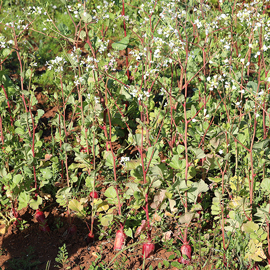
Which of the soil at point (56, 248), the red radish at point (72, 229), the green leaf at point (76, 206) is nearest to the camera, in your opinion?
the soil at point (56, 248)

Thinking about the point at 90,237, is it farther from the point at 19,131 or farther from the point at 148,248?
the point at 19,131

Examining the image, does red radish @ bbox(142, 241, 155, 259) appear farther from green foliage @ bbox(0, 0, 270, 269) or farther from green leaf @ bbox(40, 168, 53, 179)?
green leaf @ bbox(40, 168, 53, 179)

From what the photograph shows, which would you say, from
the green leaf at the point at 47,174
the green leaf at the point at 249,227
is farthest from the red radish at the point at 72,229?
the green leaf at the point at 249,227

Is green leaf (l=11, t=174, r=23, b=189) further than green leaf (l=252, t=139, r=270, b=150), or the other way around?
green leaf (l=11, t=174, r=23, b=189)

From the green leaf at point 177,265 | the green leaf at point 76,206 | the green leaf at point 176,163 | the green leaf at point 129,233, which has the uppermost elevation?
the green leaf at point 176,163

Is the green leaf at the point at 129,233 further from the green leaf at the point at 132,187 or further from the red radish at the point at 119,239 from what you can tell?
the green leaf at the point at 132,187

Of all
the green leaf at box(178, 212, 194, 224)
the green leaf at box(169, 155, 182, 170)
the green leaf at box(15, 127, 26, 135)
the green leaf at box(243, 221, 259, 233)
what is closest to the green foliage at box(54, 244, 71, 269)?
the green leaf at box(178, 212, 194, 224)

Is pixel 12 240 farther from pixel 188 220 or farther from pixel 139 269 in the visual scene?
pixel 188 220

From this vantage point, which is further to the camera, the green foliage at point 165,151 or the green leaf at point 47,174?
the green leaf at point 47,174

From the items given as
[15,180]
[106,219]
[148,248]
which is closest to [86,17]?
[15,180]

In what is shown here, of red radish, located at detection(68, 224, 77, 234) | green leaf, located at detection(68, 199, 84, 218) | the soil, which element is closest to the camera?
the soil

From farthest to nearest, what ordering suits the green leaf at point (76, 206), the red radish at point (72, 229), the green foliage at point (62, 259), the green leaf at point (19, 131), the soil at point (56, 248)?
the green leaf at point (19, 131) → the red radish at point (72, 229) → the green leaf at point (76, 206) → the soil at point (56, 248) → the green foliage at point (62, 259)

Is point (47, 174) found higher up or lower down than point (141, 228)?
higher up

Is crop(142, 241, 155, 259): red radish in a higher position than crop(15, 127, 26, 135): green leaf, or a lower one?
lower
